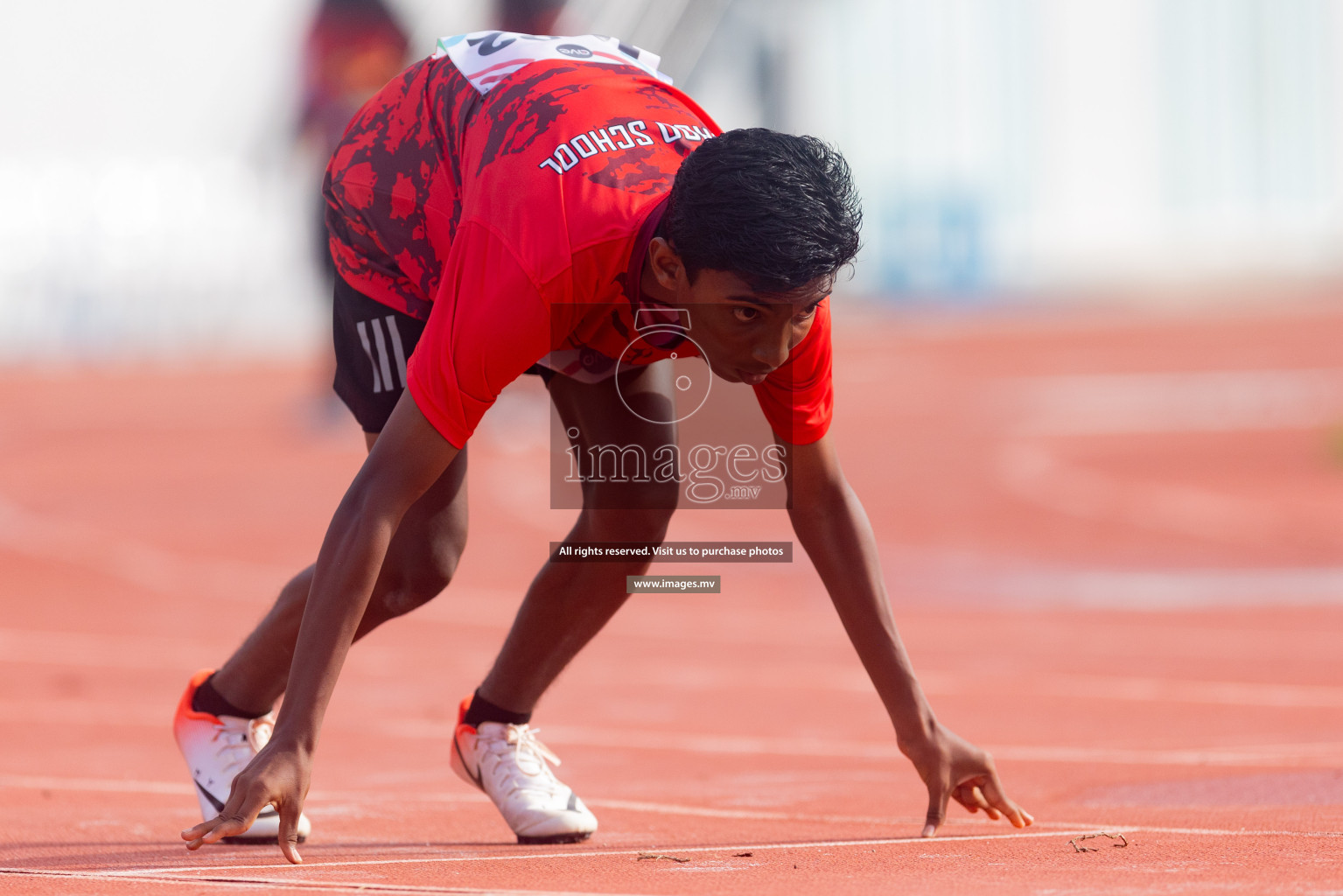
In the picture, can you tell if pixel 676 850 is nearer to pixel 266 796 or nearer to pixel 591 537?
pixel 591 537

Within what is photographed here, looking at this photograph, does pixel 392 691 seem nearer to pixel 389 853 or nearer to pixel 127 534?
pixel 389 853

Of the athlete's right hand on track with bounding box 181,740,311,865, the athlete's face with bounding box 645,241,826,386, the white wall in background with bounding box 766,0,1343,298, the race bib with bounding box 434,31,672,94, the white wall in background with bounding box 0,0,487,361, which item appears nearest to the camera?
the athlete's right hand on track with bounding box 181,740,311,865

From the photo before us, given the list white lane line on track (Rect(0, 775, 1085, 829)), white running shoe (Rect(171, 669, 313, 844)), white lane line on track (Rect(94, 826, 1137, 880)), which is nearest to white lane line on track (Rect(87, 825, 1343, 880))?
white lane line on track (Rect(94, 826, 1137, 880))

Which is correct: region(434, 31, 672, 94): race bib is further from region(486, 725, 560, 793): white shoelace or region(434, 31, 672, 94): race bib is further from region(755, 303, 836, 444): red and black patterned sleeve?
region(486, 725, 560, 793): white shoelace

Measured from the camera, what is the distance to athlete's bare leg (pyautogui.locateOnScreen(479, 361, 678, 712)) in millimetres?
3588

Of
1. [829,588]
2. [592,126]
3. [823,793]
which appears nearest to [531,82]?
[592,126]

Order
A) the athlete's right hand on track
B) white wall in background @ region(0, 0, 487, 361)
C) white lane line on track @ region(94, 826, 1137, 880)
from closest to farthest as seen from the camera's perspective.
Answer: the athlete's right hand on track
white lane line on track @ region(94, 826, 1137, 880)
white wall in background @ region(0, 0, 487, 361)

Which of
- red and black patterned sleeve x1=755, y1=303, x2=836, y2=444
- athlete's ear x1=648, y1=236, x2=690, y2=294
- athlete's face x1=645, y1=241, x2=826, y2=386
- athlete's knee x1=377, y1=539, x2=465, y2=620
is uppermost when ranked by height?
athlete's ear x1=648, y1=236, x2=690, y2=294

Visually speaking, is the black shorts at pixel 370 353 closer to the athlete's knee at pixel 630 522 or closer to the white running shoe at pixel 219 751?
the athlete's knee at pixel 630 522

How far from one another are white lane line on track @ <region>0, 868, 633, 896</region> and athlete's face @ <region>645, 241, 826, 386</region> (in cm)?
93

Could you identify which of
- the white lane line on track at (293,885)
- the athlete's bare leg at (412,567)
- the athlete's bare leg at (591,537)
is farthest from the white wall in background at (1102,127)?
the white lane line on track at (293,885)

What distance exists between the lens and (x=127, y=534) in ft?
33.8

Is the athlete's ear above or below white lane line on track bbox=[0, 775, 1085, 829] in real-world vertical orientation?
above

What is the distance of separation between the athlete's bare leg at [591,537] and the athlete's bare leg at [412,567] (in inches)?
10.2
